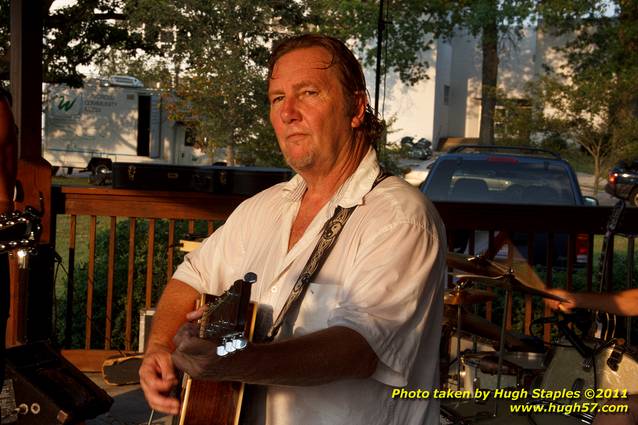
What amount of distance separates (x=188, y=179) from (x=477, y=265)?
2.77 metres

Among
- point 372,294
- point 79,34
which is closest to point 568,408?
point 372,294

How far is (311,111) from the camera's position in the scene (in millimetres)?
2307

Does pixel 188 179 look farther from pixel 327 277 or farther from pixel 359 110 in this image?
pixel 327 277

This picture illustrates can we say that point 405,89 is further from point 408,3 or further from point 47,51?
point 47,51

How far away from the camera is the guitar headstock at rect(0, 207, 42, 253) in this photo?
3090mm

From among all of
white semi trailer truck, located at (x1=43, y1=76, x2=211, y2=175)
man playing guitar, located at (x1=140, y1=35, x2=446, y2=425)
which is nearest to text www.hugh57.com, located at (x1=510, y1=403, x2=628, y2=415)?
man playing guitar, located at (x1=140, y1=35, x2=446, y2=425)

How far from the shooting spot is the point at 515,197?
844 centimetres

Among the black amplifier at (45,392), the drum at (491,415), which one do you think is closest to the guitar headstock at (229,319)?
the drum at (491,415)

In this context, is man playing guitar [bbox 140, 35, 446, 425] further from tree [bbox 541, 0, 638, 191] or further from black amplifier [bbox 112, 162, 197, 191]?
tree [bbox 541, 0, 638, 191]

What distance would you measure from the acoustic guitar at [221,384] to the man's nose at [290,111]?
439 mm

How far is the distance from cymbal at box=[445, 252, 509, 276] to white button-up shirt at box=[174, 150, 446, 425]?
5.62ft

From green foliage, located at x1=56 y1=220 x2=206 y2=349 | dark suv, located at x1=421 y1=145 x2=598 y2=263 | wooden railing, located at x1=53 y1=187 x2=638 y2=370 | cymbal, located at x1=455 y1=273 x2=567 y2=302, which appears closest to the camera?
cymbal, located at x1=455 y1=273 x2=567 y2=302

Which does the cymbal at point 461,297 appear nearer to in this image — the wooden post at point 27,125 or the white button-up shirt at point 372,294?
the white button-up shirt at point 372,294

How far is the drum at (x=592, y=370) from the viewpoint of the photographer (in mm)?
3514
